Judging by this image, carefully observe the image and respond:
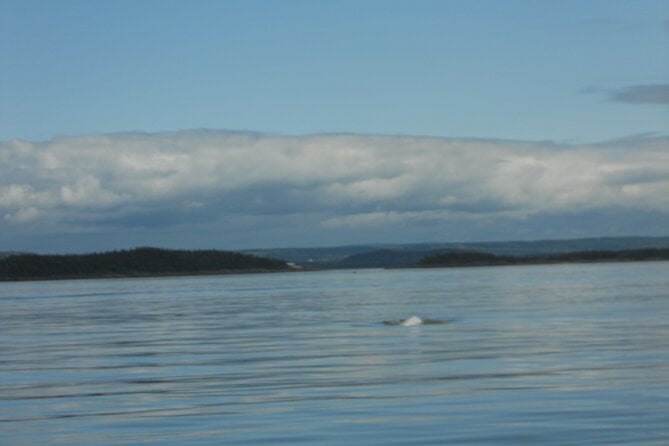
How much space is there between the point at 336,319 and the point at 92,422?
32052 millimetres

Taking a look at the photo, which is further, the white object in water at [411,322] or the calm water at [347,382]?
the white object in water at [411,322]

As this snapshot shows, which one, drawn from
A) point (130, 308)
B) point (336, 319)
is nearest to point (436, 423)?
point (336, 319)

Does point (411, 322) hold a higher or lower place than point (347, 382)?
higher

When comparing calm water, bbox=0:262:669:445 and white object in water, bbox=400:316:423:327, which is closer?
calm water, bbox=0:262:669:445

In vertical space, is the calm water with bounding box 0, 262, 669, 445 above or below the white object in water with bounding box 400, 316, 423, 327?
below

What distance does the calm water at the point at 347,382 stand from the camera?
1959cm

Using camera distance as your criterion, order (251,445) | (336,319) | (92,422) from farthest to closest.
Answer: (336,319), (92,422), (251,445)

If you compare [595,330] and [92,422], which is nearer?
[92,422]

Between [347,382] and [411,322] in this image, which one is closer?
[347,382]

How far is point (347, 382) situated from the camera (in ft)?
86.5

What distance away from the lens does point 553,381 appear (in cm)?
2536

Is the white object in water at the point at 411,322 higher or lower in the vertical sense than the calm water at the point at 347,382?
higher

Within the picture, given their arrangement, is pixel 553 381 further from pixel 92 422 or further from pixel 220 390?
pixel 92 422

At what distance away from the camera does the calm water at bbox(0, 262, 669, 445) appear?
19594mm
